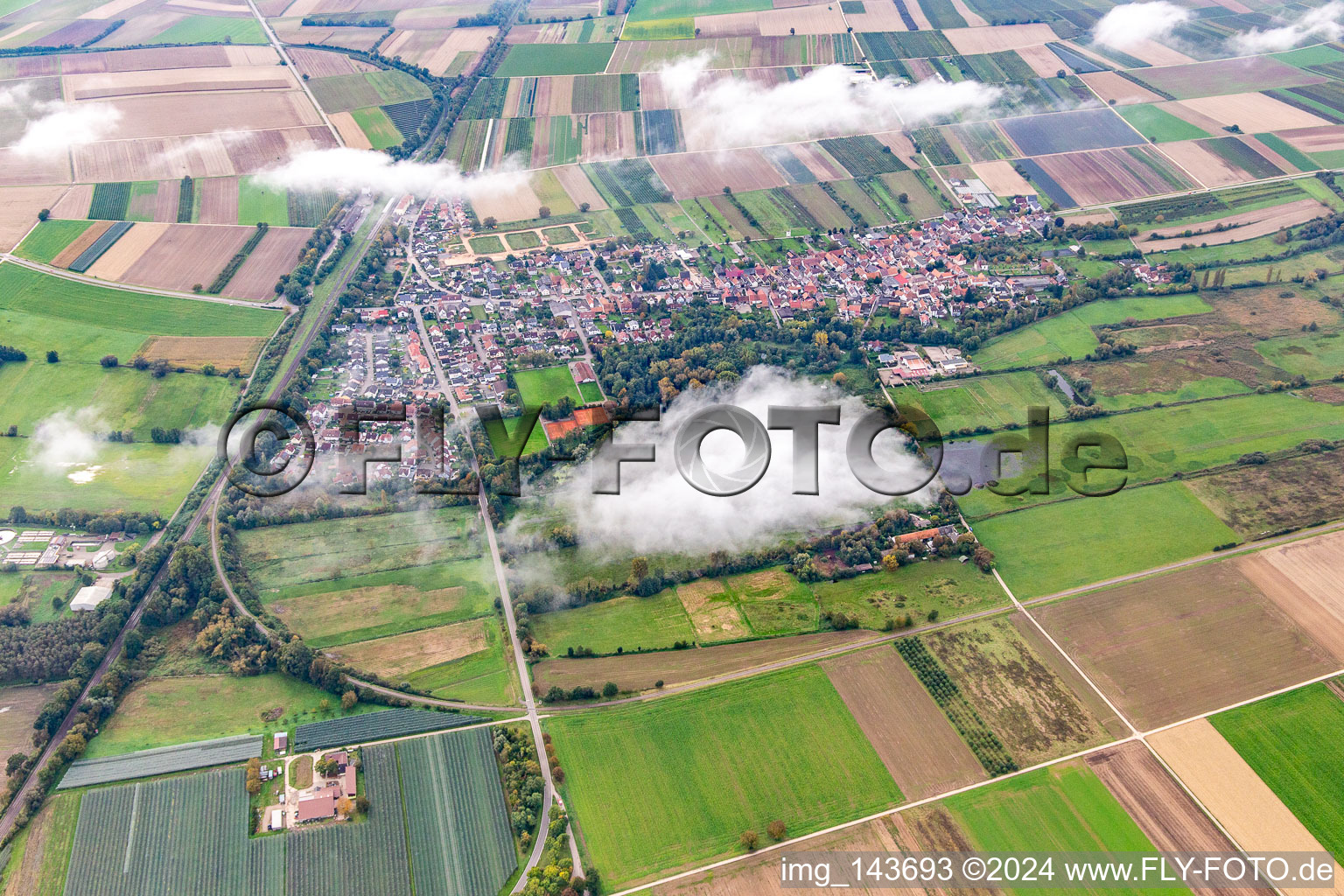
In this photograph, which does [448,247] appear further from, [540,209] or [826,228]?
[826,228]

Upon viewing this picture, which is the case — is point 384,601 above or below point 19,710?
above

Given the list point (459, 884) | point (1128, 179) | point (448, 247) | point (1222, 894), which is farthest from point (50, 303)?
point (1128, 179)

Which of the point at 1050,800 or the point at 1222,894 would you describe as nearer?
the point at 1222,894

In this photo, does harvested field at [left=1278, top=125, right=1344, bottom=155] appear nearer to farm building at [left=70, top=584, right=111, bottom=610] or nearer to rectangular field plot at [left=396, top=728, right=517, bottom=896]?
rectangular field plot at [left=396, top=728, right=517, bottom=896]

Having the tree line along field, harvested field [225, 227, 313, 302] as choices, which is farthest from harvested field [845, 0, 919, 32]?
the tree line along field

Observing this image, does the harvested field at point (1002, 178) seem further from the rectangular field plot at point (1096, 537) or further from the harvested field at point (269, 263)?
the harvested field at point (269, 263)

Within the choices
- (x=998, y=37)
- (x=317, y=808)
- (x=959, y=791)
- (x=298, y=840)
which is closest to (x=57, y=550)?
(x=317, y=808)

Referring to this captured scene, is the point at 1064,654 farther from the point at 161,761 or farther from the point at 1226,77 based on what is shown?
the point at 1226,77

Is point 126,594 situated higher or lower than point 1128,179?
lower
